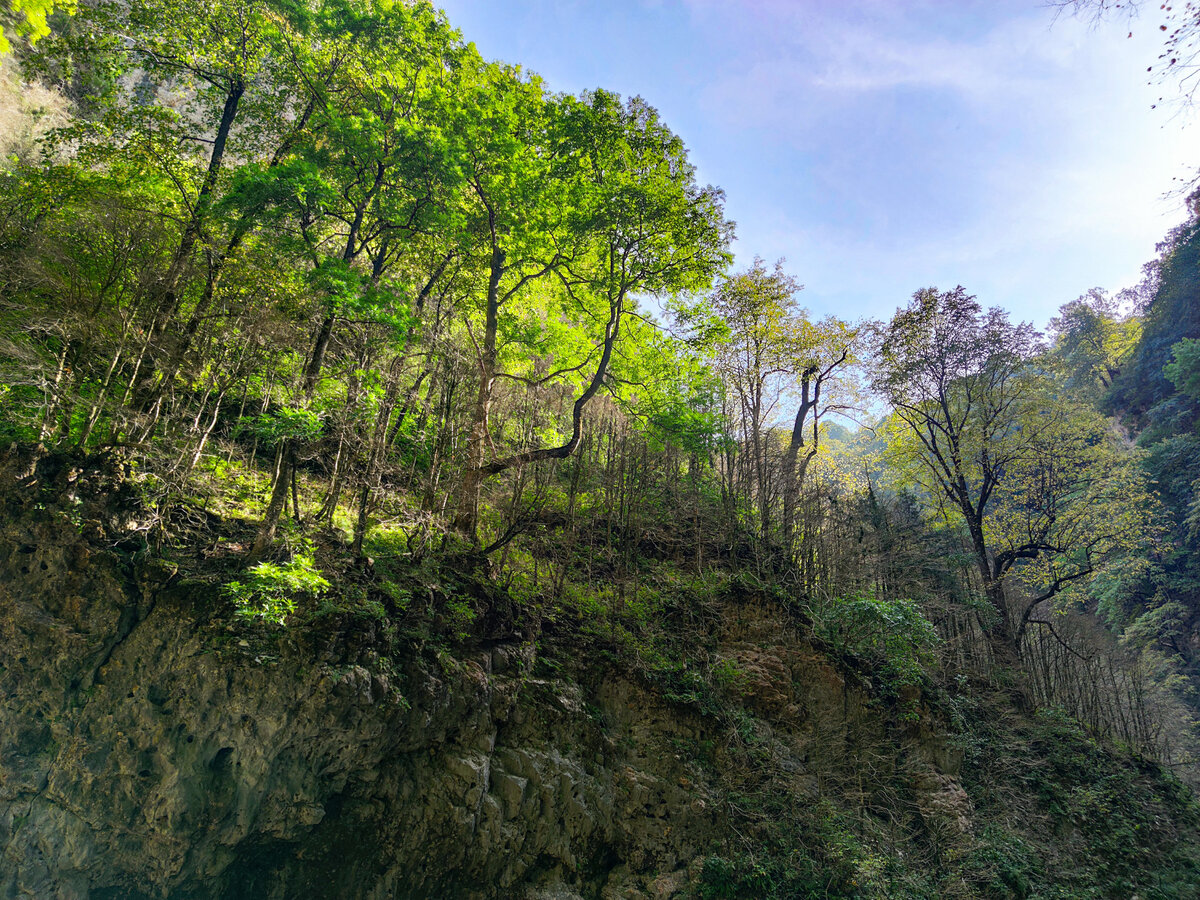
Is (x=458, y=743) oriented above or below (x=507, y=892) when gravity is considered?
above

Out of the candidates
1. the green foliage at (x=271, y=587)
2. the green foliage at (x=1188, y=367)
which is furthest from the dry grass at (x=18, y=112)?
the green foliage at (x=1188, y=367)

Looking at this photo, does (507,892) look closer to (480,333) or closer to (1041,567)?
(480,333)

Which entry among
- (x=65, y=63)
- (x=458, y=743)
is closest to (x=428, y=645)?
(x=458, y=743)

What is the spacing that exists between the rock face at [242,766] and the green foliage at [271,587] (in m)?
0.63

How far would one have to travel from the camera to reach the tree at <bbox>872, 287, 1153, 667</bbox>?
16.0m

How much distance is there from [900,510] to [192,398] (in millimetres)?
21268

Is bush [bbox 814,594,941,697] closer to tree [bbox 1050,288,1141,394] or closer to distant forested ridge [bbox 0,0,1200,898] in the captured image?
distant forested ridge [bbox 0,0,1200,898]

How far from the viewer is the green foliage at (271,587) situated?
221 inches

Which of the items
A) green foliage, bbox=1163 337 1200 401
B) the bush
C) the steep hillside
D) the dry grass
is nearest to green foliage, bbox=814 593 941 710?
the bush

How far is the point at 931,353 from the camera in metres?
17.9

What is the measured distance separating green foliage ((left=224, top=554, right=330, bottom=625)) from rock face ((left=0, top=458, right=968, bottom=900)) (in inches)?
24.6

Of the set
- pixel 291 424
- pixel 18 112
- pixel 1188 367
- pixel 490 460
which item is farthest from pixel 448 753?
pixel 1188 367

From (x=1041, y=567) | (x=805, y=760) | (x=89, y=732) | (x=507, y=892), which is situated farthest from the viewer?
(x=1041, y=567)

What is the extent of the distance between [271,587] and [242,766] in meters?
2.17
